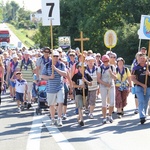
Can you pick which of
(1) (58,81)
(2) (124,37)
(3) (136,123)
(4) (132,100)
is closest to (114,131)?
(3) (136,123)

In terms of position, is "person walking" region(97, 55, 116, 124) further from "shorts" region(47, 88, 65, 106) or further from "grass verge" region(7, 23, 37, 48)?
"grass verge" region(7, 23, 37, 48)

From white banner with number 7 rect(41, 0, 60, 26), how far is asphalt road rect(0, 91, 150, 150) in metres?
2.71

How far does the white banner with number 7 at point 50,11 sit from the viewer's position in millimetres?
12844

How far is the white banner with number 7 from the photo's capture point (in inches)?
506

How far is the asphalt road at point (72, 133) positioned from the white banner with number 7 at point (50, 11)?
271cm

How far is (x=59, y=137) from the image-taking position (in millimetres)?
10625

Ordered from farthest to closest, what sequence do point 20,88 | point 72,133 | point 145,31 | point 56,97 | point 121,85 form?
1. point 20,88
2. point 145,31
3. point 121,85
4. point 56,97
5. point 72,133

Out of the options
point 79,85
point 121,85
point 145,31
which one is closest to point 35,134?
point 79,85

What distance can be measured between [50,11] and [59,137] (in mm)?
3843

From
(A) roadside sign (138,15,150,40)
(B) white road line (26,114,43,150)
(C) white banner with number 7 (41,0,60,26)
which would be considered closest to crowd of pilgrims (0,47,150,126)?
(B) white road line (26,114,43,150)

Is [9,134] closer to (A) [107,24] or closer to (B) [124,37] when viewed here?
(B) [124,37]

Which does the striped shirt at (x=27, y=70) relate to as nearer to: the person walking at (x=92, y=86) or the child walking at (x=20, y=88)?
the child walking at (x=20, y=88)

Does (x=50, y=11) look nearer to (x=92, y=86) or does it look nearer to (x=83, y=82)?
(x=83, y=82)

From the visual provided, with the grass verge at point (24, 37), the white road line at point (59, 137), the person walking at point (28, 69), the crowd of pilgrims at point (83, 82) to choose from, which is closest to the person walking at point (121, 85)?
the crowd of pilgrims at point (83, 82)
